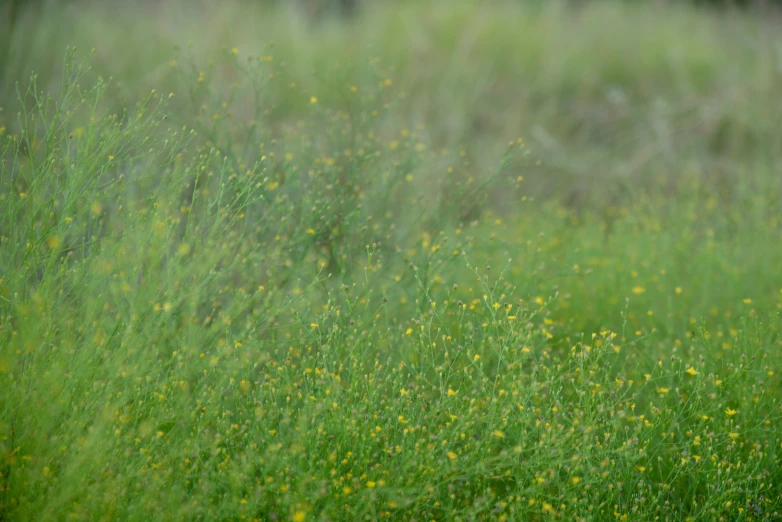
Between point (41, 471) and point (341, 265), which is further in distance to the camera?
point (341, 265)

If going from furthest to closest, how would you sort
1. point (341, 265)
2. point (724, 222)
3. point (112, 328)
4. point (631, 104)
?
1. point (631, 104)
2. point (724, 222)
3. point (341, 265)
4. point (112, 328)

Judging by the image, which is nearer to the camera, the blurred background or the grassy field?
the grassy field

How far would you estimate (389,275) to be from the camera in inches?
148

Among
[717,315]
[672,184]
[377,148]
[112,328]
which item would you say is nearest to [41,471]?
[112,328]

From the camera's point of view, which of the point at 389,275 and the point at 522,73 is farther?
the point at 522,73

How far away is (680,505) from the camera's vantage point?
8.52ft

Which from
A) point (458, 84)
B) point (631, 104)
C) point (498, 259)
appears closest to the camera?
point (498, 259)

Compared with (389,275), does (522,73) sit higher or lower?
higher

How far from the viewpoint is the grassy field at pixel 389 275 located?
232 cm

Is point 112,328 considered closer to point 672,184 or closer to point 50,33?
point 50,33

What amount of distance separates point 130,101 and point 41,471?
3.86 meters

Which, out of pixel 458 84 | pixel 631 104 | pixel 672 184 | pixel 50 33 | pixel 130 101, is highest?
pixel 50 33

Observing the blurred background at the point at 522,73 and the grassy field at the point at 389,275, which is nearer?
the grassy field at the point at 389,275

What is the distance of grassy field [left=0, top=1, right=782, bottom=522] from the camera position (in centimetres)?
232
